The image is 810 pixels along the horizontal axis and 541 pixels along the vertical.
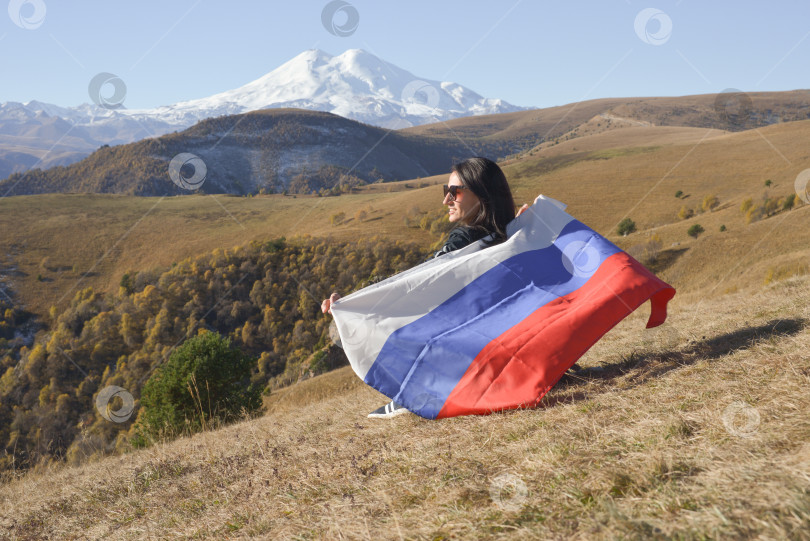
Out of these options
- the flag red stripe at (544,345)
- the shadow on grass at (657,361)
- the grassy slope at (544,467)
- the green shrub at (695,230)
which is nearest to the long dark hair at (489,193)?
the flag red stripe at (544,345)

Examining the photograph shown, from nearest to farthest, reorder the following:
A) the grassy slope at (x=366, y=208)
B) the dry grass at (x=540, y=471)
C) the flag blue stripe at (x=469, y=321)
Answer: the dry grass at (x=540, y=471), the flag blue stripe at (x=469, y=321), the grassy slope at (x=366, y=208)

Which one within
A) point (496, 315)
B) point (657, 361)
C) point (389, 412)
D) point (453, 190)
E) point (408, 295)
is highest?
point (453, 190)

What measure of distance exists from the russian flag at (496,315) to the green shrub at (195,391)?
645cm

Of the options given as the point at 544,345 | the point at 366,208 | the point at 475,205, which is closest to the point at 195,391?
the point at 475,205

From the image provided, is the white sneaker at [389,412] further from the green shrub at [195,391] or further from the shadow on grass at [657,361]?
the green shrub at [195,391]

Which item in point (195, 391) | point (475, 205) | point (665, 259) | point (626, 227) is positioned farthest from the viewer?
point (626, 227)

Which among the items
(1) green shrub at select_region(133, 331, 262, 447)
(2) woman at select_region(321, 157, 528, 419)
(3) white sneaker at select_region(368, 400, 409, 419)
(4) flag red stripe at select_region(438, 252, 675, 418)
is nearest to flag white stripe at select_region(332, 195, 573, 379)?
(2) woman at select_region(321, 157, 528, 419)

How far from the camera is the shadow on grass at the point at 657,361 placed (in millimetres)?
4906

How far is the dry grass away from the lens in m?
2.35

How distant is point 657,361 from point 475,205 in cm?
234

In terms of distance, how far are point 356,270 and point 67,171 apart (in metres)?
161

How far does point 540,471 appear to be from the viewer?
3.07m

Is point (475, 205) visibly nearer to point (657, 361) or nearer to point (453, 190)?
point (453, 190)

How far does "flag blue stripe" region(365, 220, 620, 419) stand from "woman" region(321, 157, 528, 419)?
1.46ft
